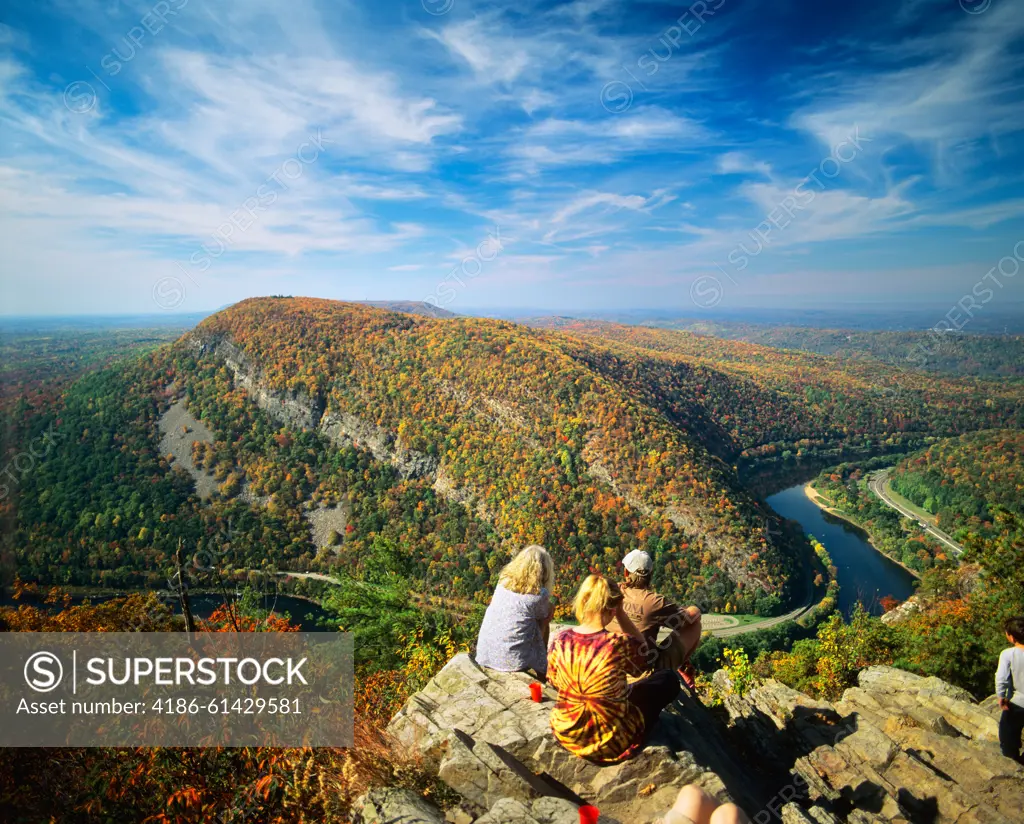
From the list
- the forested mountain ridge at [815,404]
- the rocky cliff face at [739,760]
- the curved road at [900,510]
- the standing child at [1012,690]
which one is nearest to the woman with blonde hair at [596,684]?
the rocky cliff face at [739,760]

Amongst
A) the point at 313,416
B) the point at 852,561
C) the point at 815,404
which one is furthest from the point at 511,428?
the point at 815,404

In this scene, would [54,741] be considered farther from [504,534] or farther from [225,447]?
[225,447]

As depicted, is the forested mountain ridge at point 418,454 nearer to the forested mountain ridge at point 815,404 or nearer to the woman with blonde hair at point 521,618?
the forested mountain ridge at point 815,404

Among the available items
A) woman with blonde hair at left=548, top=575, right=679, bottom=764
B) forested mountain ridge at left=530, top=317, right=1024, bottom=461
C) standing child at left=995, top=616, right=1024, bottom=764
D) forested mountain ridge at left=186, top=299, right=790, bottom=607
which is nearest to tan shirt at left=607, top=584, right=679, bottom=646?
woman with blonde hair at left=548, top=575, right=679, bottom=764

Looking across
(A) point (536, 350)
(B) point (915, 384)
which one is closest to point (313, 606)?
(A) point (536, 350)

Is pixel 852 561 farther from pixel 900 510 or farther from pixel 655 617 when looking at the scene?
pixel 655 617
